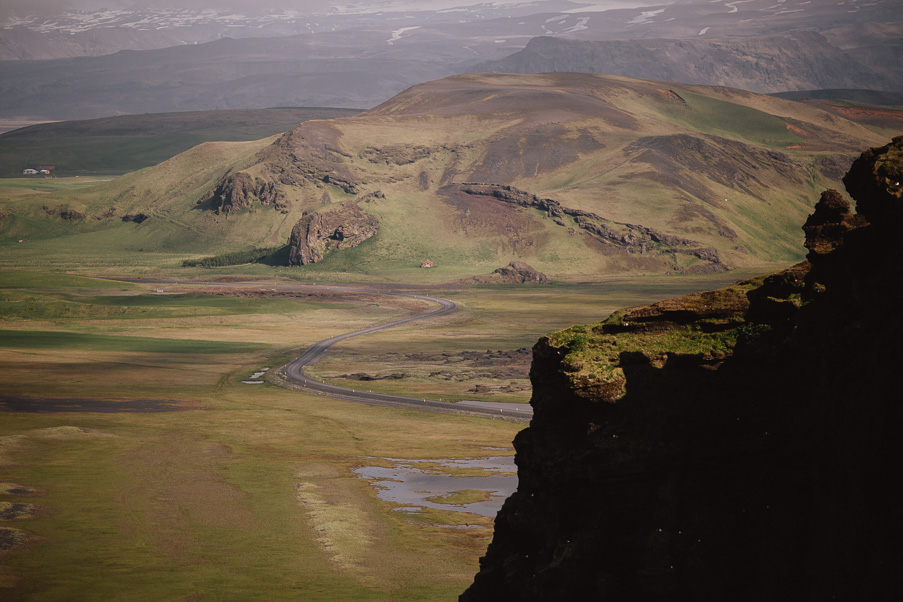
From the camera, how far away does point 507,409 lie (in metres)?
115

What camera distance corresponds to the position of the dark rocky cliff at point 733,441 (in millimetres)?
25531

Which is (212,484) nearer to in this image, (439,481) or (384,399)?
(439,481)

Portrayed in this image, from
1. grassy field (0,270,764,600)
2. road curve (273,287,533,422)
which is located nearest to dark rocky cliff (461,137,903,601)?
grassy field (0,270,764,600)

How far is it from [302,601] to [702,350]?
2617 centimetres

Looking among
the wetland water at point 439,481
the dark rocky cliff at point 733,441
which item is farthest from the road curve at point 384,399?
the dark rocky cliff at point 733,441

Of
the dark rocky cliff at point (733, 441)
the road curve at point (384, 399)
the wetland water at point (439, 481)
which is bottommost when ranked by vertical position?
the road curve at point (384, 399)

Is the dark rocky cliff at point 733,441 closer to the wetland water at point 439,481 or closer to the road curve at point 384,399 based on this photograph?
the wetland water at point 439,481

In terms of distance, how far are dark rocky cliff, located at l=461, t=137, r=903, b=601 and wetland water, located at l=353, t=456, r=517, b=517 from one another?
118 ft

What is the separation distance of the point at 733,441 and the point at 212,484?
173 feet

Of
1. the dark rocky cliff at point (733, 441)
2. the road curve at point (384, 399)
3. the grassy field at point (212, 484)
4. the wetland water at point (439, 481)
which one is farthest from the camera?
the road curve at point (384, 399)

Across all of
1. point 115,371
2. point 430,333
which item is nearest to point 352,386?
point 115,371

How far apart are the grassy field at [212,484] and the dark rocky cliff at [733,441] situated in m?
19.8

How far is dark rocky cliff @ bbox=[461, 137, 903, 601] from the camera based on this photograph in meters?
25.5

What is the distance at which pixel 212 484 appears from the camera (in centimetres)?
A: 7619
